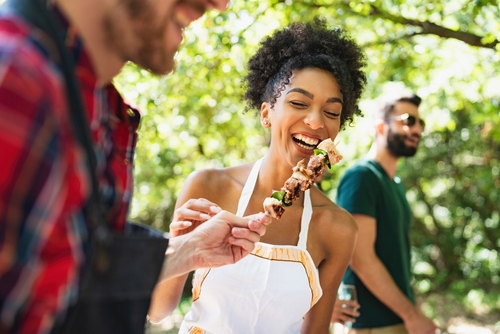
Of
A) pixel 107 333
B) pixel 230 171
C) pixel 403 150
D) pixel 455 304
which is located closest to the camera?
pixel 107 333

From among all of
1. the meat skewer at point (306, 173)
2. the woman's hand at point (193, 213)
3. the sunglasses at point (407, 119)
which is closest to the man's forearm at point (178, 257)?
the woman's hand at point (193, 213)

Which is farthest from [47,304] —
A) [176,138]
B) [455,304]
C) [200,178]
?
[455,304]

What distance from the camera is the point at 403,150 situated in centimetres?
495

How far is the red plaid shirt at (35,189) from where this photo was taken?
38.9 inches

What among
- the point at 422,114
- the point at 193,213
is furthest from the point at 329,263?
the point at 422,114

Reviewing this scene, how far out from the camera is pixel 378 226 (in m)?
4.46

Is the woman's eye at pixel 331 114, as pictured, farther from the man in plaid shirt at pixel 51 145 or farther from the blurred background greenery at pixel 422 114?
the man in plaid shirt at pixel 51 145

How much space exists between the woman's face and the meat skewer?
93mm

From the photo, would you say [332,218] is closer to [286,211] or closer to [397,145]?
[286,211]

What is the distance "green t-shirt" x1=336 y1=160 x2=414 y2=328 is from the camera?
4379 millimetres

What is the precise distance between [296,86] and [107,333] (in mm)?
1886

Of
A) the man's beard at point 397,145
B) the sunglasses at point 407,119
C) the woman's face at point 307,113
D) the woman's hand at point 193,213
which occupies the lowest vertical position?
the woman's hand at point 193,213

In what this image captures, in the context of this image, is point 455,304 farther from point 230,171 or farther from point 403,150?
point 230,171

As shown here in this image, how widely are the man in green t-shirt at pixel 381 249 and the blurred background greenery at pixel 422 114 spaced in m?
0.92
